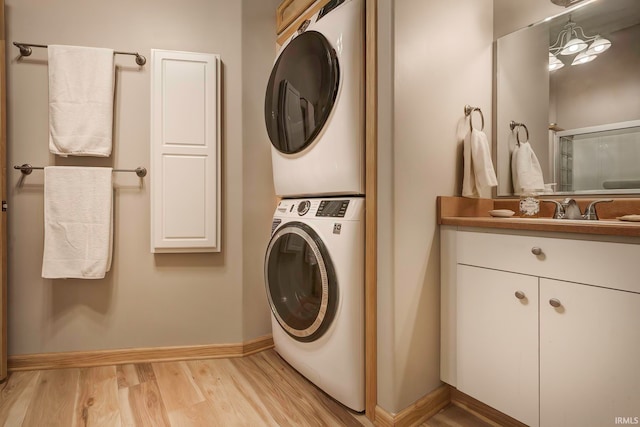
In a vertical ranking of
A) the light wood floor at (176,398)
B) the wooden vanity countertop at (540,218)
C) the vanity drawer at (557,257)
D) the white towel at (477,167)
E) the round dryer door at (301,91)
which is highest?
the round dryer door at (301,91)

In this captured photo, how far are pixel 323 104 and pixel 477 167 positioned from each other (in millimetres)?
739

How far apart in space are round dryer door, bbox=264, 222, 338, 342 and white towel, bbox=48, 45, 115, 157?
1.10 metres

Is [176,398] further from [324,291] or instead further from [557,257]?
[557,257]

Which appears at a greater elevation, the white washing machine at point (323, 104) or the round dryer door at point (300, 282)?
the white washing machine at point (323, 104)

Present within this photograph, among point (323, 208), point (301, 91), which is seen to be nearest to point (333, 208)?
point (323, 208)

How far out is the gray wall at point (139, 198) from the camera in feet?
6.20

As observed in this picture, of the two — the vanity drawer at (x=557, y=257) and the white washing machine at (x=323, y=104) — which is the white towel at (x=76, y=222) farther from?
the vanity drawer at (x=557, y=257)

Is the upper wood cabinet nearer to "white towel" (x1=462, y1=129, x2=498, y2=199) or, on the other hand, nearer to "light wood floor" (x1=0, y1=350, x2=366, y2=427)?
"white towel" (x1=462, y1=129, x2=498, y2=199)

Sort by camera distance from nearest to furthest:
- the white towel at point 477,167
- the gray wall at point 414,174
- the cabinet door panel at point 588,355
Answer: the cabinet door panel at point 588,355
the gray wall at point 414,174
the white towel at point 477,167

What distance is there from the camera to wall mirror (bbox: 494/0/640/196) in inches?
57.7

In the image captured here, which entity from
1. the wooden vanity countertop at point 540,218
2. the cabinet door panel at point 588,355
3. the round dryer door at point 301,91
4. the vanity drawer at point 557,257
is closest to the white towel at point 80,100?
the round dryer door at point 301,91

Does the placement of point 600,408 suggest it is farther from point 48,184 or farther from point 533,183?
point 48,184

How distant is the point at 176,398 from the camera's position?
1.62 meters

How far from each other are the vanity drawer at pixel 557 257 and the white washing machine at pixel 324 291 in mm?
460
